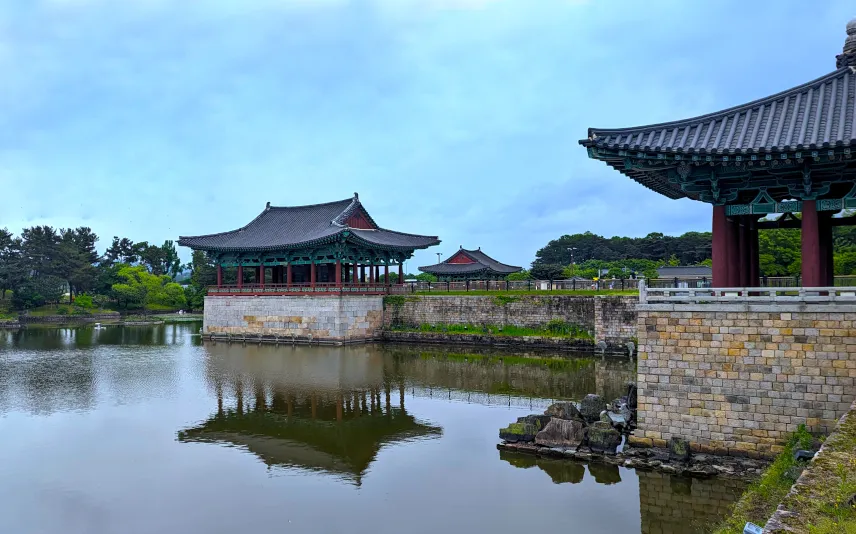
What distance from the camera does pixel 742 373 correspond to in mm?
11516

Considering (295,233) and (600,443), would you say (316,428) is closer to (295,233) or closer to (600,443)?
(600,443)

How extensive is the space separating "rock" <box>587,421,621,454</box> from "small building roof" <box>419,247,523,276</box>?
1794 inches

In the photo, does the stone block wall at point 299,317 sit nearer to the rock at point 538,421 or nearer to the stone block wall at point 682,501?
the rock at point 538,421

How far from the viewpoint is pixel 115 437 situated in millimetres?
14766

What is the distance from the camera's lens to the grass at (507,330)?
102 ft

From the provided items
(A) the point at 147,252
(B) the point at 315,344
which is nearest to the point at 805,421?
(B) the point at 315,344

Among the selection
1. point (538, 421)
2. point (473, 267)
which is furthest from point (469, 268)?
point (538, 421)

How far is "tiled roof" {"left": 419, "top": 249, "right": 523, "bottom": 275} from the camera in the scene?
58566 millimetres

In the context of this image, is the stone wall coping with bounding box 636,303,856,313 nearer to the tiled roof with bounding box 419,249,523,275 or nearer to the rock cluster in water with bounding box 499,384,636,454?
the rock cluster in water with bounding box 499,384,636,454

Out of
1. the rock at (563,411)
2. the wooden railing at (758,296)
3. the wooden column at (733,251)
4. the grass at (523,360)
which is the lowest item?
the grass at (523,360)

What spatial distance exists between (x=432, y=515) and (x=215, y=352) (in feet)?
80.8

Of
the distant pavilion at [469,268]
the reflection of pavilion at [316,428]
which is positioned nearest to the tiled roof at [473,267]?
the distant pavilion at [469,268]

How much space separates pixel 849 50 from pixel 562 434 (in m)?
10.6

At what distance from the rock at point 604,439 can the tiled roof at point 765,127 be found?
615 centimetres
